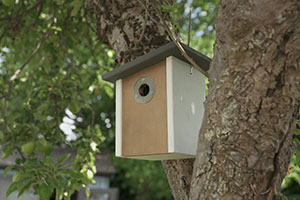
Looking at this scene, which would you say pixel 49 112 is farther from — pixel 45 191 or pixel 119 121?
pixel 119 121

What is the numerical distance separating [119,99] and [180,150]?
0.45 meters

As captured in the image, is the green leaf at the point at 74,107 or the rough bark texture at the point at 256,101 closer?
the rough bark texture at the point at 256,101

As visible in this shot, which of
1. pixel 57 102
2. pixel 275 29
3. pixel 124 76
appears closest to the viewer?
pixel 275 29

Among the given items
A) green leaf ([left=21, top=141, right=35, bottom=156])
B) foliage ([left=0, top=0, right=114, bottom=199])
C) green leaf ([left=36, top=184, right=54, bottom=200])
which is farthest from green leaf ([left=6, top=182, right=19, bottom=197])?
green leaf ([left=21, top=141, right=35, bottom=156])

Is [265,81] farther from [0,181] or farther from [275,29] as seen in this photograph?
[0,181]

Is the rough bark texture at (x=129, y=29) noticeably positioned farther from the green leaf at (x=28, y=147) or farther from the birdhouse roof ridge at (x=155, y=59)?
the green leaf at (x=28, y=147)

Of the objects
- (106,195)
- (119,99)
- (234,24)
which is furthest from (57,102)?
(106,195)

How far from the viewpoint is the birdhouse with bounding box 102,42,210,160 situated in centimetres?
142

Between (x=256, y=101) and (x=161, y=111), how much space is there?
559 millimetres

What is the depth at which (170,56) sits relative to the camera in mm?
1462

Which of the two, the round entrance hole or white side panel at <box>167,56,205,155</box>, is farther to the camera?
the round entrance hole

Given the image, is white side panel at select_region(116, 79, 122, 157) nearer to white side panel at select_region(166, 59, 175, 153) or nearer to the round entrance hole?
the round entrance hole

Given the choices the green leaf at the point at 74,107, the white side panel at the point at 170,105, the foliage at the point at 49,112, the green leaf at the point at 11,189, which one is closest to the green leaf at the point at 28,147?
the foliage at the point at 49,112

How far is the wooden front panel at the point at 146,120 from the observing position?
57.0 inches
